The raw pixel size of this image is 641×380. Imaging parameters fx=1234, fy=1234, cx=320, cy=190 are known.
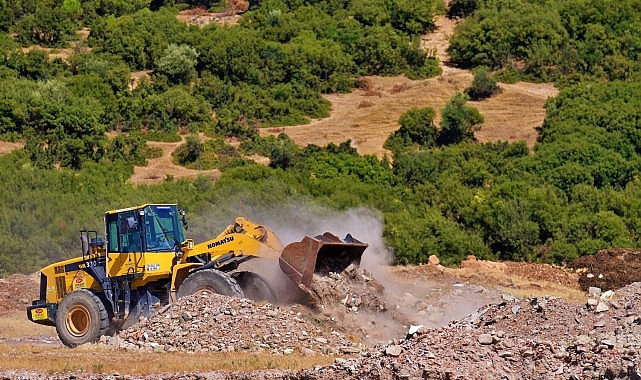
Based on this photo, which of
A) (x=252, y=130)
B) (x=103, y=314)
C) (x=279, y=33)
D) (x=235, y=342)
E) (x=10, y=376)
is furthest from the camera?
(x=279, y=33)

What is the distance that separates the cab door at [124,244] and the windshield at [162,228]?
0.20m

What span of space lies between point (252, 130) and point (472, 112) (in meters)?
11.0

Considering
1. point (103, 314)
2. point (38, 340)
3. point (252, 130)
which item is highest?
point (103, 314)

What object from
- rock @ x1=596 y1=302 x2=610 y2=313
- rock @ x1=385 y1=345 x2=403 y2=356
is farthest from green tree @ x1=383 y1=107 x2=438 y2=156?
rock @ x1=385 y1=345 x2=403 y2=356

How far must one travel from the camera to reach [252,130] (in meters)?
61.1

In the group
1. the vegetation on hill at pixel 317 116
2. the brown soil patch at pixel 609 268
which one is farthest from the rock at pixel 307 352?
the vegetation on hill at pixel 317 116

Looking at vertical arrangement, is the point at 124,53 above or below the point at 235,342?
below

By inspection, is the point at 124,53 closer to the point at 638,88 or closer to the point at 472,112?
the point at 472,112

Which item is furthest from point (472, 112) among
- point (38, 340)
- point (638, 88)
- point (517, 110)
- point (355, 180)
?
point (38, 340)

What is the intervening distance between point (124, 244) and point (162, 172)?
1274 inches

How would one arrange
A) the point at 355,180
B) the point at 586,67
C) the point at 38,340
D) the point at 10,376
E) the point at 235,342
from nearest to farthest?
the point at 10,376
the point at 235,342
the point at 38,340
the point at 355,180
the point at 586,67

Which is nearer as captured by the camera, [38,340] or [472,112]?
[38,340]

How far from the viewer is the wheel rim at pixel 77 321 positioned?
23391mm

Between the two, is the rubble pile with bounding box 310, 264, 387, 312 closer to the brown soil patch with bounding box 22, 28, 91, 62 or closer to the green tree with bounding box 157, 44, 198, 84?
the green tree with bounding box 157, 44, 198, 84
